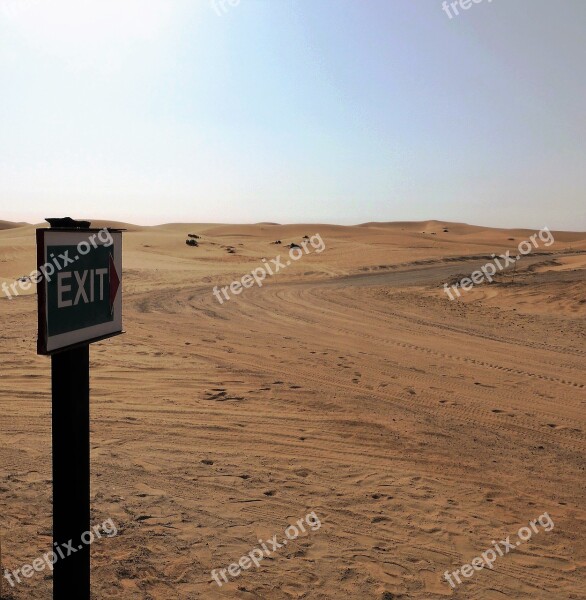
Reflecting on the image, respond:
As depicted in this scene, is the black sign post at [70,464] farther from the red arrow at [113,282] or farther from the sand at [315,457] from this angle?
the sand at [315,457]

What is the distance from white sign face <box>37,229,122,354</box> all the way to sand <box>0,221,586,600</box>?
77.8 inches

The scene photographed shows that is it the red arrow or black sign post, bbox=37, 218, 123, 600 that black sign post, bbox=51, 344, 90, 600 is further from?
the red arrow

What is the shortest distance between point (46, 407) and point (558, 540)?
17.4 ft

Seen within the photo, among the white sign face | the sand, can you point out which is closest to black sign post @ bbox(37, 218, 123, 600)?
the white sign face

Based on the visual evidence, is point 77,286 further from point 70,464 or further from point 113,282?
point 70,464

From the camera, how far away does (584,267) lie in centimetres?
2356

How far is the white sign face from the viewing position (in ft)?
6.50

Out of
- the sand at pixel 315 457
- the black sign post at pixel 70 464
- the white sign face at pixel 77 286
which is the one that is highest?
the white sign face at pixel 77 286

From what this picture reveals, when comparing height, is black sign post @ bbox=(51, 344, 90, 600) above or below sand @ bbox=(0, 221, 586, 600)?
above

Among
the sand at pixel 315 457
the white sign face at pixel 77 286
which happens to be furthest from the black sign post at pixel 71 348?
the sand at pixel 315 457

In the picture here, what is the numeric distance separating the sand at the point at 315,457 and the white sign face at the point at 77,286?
6.48ft

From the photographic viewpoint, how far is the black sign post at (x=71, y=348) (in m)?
2.01

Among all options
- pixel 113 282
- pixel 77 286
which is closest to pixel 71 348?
pixel 77 286

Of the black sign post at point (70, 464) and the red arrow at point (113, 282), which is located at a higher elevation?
the red arrow at point (113, 282)
